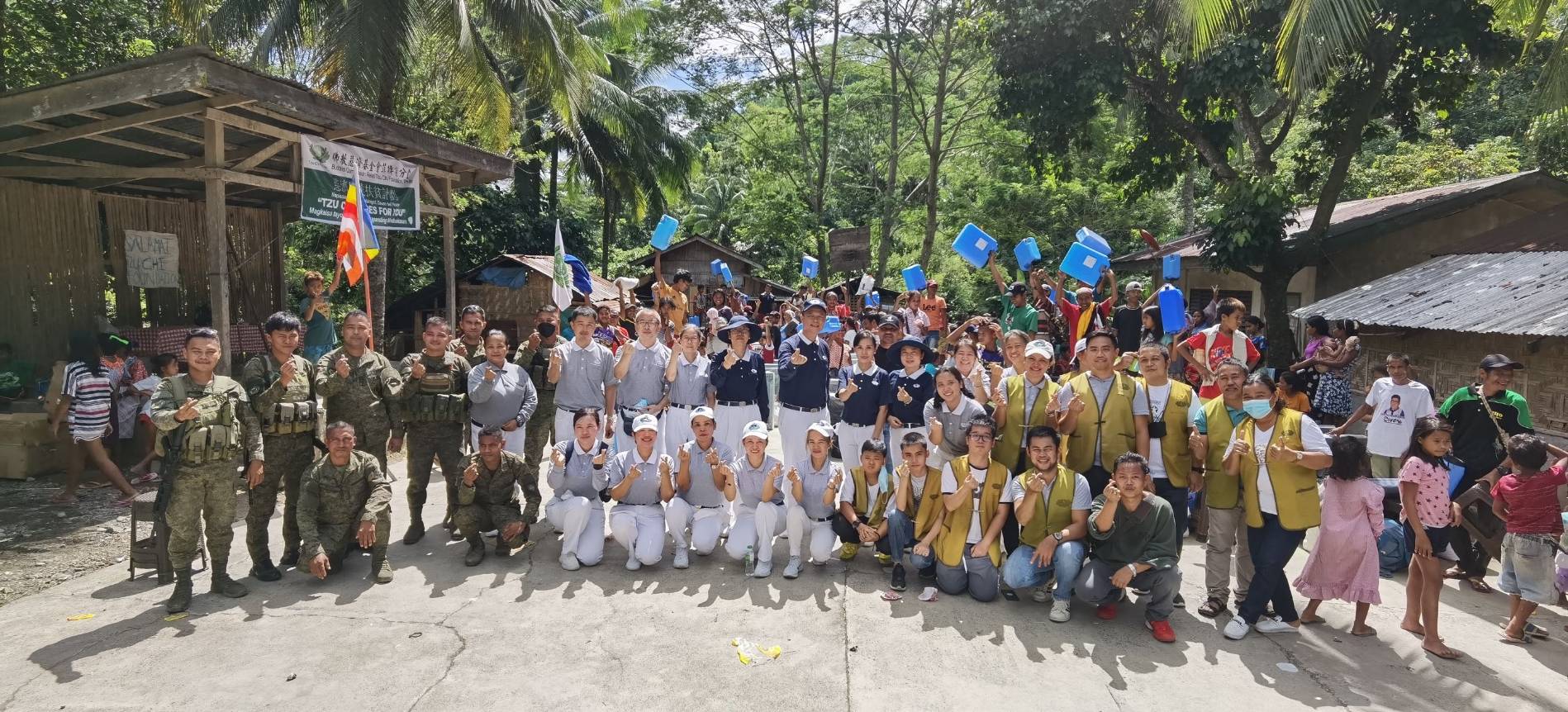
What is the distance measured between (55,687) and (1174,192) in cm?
3200

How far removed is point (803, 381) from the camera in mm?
6652

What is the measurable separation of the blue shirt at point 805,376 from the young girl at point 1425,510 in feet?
12.8

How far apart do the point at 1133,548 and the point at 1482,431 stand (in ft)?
10.6

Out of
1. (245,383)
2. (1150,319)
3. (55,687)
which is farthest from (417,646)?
(1150,319)

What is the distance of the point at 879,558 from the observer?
5871mm

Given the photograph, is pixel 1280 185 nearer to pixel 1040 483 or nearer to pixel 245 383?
pixel 1040 483

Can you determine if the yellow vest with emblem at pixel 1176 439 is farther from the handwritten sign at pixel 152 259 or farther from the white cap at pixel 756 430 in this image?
the handwritten sign at pixel 152 259

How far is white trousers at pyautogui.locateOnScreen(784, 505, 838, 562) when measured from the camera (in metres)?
5.67

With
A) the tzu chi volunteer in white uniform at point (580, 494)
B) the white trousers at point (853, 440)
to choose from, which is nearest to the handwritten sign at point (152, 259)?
the tzu chi volunteer in white uniform at point (580, 494)

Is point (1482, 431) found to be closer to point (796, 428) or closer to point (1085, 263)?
point (1085, 263)

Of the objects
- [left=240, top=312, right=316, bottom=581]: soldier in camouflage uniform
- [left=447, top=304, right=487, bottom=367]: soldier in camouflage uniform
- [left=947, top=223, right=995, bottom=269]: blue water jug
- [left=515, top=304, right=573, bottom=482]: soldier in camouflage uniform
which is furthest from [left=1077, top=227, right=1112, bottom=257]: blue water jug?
[left=240, top=312, right=316, bottom=581]: soldier in camouflage uniform

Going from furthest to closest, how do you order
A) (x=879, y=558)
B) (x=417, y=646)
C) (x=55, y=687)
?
(x=879, y=558), (x=417, y=646), (x=55, y=687)

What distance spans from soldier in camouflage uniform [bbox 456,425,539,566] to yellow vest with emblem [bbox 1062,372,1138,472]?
3.92m

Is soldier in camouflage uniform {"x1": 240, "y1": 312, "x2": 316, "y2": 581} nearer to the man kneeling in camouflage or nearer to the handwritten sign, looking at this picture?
the man kneeling in camouflage
